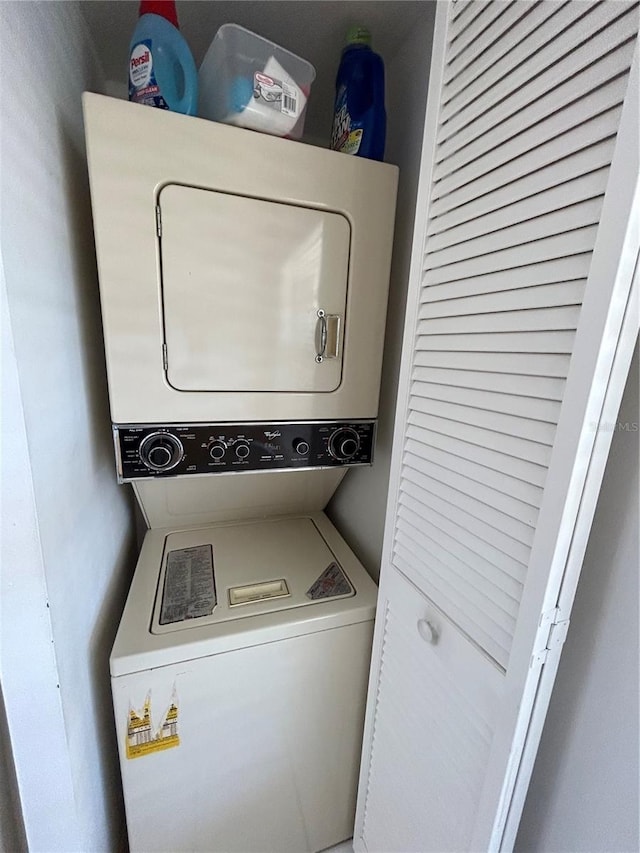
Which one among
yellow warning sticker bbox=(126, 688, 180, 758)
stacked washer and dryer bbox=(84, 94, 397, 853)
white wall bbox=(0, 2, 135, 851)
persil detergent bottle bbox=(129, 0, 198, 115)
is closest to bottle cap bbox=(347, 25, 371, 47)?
stacked washer and dryer bbox=(84, 94, 397, 853)

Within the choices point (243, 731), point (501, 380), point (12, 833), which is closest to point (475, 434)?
point (501, 380)

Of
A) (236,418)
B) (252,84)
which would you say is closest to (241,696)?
(236,418)

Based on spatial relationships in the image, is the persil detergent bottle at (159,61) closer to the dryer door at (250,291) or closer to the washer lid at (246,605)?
the dryer door at (250,291)

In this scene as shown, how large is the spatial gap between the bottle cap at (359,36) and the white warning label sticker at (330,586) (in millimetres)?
1879

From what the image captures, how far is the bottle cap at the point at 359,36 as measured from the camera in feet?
4.01

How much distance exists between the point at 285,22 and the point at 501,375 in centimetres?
147

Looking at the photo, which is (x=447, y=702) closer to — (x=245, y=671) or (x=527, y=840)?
(x=527, y=840)

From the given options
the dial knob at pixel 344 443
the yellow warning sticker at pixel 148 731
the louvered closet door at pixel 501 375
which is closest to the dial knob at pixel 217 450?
the dial knob at pixel 344 443

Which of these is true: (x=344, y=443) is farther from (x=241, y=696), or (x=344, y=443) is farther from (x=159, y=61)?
(x=159, y=61)

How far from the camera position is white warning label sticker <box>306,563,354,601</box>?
136 cm

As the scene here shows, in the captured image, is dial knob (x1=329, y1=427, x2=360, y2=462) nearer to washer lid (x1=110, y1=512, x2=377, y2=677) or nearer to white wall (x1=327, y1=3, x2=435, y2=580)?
white wall (x1=327, y1=3, x2=435, y2=580)

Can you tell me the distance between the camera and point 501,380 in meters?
0.78

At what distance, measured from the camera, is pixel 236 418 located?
1267 mm

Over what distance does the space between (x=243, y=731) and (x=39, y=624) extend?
0.81 metres
